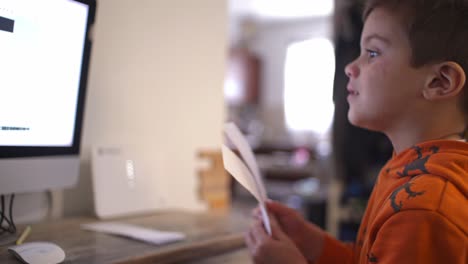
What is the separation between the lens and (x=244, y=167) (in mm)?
759

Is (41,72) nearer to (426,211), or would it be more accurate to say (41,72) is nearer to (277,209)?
(277,209)

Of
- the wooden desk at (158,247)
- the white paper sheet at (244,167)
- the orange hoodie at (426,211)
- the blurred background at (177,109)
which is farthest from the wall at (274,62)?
the orange hoodie at (426,211)

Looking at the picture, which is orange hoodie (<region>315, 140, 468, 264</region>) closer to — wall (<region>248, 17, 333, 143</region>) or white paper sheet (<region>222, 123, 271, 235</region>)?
white paper sheet (<region>222, 123, 271, 235</region>)

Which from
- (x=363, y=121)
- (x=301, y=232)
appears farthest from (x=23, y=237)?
(x=363, y=121)

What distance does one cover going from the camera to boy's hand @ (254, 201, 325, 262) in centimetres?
87

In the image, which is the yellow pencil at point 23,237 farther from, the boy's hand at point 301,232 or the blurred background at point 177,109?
the boy's hand at point 301,232

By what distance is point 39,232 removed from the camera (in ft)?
2.92

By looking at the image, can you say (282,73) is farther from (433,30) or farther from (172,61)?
(433,30)

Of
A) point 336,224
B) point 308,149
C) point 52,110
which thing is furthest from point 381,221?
point 308,149

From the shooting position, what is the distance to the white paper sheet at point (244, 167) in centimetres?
71

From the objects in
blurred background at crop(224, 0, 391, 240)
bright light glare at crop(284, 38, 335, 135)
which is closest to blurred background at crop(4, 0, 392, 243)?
blurred background at crop(224, 0, 391, 240)

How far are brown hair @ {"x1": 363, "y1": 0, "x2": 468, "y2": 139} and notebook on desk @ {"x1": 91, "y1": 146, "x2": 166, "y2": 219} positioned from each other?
31.0 inches

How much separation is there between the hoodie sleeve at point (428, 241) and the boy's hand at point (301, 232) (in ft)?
1.00

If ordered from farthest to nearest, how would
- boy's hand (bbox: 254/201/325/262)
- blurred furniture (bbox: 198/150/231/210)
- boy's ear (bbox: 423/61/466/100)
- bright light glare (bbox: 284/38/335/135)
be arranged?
bright light glare (bbox: 284/38/335/135) < blurred furniture (bbox: 198/150/231/210) < boy's hand (bbox: 254/201/325/262) < boy's ear (bbox: 423/61/466/100)
